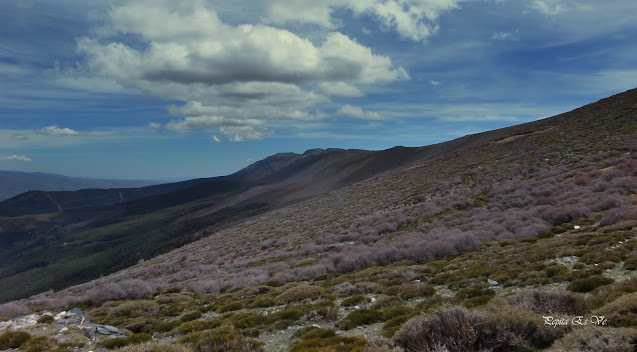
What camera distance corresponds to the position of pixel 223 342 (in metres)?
10.9

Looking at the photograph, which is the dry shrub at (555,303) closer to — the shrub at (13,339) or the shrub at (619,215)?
the shrub at (619,215)

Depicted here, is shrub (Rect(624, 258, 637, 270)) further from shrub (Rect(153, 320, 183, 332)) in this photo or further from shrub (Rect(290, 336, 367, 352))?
shrub (Rect(153, 320, 183, 332))

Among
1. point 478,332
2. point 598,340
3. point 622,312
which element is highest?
point 598,340

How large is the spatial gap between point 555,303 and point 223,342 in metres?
10.4

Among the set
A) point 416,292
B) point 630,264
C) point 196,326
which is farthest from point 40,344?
point 630,264

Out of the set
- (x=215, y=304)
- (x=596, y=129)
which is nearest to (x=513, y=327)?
(x=215, y=304)

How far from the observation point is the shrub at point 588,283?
1099 cm

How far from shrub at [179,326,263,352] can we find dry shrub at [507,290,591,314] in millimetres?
8461

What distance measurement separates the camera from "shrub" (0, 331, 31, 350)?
12992mm

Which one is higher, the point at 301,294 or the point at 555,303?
the point at 555,303

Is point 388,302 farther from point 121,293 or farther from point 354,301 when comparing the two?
point 121,293

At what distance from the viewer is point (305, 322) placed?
13156 mm

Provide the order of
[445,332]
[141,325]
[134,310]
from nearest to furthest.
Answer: [445,332] < [141,325] < [134,310]

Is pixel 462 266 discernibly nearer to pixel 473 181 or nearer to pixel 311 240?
pixel 311 240
